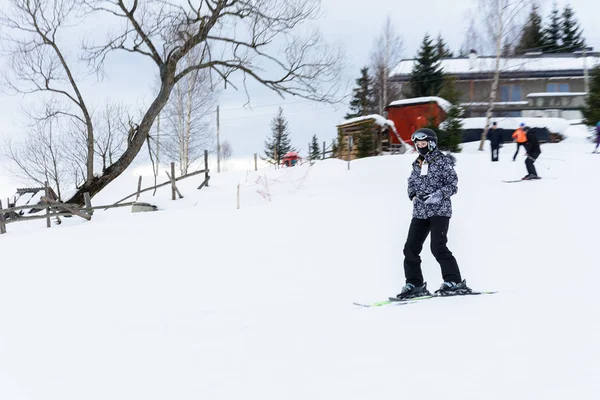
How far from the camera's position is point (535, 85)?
39688mm

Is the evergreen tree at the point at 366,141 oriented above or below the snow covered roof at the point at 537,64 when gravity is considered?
below

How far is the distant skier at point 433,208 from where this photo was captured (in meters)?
4.63

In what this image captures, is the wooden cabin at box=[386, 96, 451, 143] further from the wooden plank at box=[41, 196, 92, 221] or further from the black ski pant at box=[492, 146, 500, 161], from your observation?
the wooden plank at box=[41, 196, 92, 221]

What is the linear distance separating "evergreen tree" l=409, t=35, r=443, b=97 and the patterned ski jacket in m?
32.5

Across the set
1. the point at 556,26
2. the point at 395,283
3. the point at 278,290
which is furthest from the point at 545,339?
the point at 556,26

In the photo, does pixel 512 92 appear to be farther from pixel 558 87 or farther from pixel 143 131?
pixel 143 131

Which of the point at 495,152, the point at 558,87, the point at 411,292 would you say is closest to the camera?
the point at 411,292

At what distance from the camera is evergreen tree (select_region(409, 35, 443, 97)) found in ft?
116

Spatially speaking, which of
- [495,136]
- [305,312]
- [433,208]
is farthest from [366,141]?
[305,312]

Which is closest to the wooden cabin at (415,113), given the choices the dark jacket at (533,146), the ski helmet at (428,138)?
the dark jacket at (533,146)

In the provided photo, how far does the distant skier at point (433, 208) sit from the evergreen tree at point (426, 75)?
32463 mm

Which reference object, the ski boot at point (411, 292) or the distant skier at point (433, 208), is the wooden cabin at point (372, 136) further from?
the ski boot at point (411, 292)

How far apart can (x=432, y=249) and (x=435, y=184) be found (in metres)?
0.65

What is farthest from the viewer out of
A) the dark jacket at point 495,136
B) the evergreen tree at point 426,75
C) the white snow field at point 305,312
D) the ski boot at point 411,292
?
the evergreen tree at point 426,75
